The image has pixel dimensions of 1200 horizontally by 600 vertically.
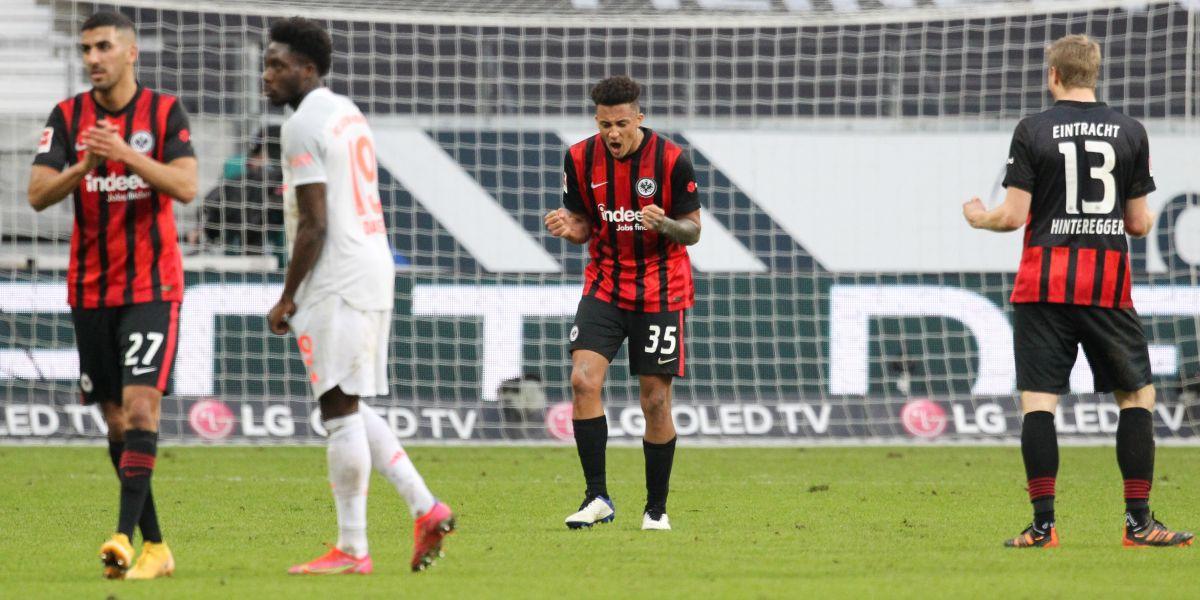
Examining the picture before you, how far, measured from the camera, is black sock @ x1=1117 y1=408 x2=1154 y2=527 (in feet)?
22.9

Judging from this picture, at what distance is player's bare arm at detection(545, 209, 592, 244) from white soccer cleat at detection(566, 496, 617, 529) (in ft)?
4.10

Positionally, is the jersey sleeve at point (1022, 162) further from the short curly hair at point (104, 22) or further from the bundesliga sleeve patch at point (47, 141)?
the bundesliga sleeve patch at point (47, 141)

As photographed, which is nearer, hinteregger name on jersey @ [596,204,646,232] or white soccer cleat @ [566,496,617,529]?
white soccer cleat @ [566,496,617,529]

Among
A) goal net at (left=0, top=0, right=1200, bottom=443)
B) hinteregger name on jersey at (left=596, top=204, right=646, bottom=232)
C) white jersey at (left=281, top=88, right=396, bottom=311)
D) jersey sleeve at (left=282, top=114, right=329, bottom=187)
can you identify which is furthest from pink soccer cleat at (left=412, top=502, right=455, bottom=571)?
goal net at (left=0, top=0, right=1200, bottom=443)

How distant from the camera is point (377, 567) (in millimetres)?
6250

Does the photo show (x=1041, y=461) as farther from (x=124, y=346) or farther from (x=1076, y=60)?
(x=124, y=346)

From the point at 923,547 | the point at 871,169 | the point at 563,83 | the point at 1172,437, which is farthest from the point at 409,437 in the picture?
the point at 923,547

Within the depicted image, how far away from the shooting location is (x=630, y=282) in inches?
322

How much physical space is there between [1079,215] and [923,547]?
1.51 meters

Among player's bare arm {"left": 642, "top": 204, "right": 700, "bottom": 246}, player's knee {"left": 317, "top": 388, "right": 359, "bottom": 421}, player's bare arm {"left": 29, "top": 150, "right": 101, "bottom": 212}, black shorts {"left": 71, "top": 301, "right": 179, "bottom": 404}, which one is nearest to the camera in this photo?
player's knee {"left": 317, "top": 388, "right": 359, "bottom": 421}

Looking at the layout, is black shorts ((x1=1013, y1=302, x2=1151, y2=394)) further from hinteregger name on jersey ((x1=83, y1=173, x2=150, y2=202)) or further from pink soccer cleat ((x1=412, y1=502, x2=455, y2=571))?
hinteregger name on jersey ((x1=83, y1=173, x2=150, y2=202))

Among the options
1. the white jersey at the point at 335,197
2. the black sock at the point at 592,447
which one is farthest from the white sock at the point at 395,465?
the black sock at the point at 592,447

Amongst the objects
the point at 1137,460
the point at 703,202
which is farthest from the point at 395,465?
the point at 703,202

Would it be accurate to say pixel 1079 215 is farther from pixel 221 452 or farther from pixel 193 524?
pixel 221 452
